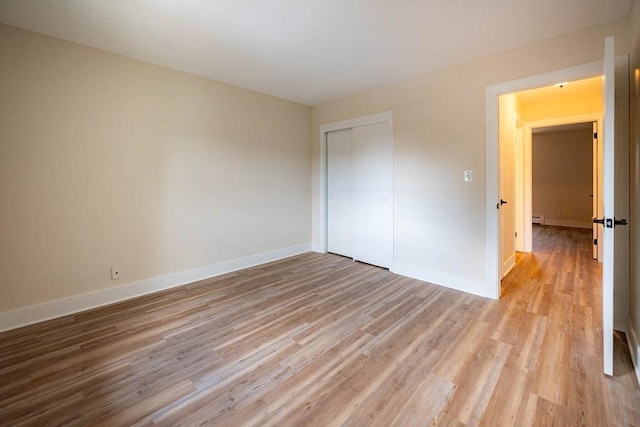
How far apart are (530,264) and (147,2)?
5.38 meters

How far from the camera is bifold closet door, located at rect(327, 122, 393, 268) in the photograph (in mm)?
3861

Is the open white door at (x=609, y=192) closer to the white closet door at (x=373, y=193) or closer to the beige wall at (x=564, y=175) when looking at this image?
the white closet door at (x=373, y=193)

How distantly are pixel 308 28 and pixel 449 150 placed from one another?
1.98 metres

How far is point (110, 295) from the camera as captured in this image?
2.83 m

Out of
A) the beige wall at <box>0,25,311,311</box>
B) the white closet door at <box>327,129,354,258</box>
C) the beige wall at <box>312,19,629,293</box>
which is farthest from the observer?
the white closet door at <box>327,129,354,258</box>

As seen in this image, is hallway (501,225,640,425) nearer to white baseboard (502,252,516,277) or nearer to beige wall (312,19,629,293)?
white baseboard (502,252,516,277)

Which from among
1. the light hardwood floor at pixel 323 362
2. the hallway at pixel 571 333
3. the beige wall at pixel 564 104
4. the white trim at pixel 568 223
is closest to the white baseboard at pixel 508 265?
the hallway at pixel 571 333

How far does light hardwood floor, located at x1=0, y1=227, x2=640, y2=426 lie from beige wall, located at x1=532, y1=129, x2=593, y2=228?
540 centimetres

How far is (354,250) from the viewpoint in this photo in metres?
4.39

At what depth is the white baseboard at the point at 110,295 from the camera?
2373 mm

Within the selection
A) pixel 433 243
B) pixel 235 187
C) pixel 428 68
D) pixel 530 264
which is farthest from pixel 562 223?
pixel 235 187

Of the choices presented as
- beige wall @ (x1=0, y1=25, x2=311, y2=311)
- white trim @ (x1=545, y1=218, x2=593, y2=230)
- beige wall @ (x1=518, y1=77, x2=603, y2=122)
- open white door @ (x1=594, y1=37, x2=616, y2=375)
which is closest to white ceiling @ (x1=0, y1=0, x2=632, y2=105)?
beige wall @ (x1=0, y1=25, x2=311, y2=311)

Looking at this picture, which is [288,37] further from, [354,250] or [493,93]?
[354,250]

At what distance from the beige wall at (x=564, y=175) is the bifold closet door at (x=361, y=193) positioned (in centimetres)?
636
